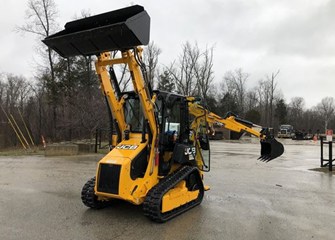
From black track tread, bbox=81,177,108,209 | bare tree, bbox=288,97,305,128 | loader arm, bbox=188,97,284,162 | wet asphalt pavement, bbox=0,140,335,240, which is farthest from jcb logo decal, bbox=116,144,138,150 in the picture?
bare tree, bbox=288,97,305,128

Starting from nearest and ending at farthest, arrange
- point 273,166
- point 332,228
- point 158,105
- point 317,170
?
point 332,228, point 158,105, point 317,170, point 273,166

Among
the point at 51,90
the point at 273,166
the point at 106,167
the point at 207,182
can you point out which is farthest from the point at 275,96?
the point at 106,167

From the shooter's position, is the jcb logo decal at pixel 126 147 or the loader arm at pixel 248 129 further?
the loader arm at pixel 248 129

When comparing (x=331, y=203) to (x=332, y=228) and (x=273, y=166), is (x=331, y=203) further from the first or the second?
(x=273, y=166)

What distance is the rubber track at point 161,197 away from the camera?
233 inches

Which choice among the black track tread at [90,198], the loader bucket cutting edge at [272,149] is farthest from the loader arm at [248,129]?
the black track tread at [90,198]

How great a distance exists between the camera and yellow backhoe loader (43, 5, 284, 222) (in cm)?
584

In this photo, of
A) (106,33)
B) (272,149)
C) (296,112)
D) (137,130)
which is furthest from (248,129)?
(296,112)

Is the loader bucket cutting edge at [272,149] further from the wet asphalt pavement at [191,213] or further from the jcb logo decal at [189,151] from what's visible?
the jcb logo decal at [189,151]

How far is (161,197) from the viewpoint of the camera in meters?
6.00

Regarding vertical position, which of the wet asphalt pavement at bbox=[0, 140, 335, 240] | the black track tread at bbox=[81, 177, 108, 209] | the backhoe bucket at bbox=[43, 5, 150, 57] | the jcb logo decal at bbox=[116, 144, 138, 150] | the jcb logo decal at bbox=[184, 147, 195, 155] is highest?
the backhoe bucket at bbox=[43, 5, 150, 57]

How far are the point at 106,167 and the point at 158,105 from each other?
166 centimetres

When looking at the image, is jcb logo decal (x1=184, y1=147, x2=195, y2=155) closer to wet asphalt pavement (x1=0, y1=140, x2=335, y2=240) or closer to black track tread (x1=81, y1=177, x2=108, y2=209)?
wet asphalt pavement (x1=0, y1=140, x2=335, y2=240)

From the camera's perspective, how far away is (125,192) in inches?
238
